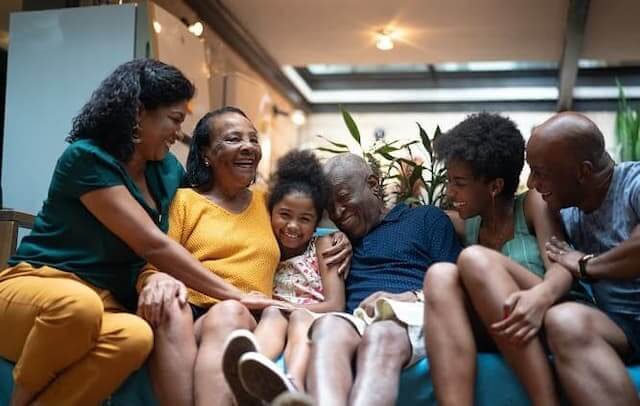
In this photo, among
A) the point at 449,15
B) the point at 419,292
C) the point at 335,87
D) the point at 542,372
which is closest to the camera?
the point at 542,372

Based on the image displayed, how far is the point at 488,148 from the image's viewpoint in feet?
5.95

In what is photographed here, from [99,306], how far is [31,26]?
6.03 ft

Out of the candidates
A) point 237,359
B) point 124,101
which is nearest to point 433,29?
point 124,101

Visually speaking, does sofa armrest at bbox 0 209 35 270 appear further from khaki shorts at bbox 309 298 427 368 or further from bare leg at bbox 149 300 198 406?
khaki shorts at bbox 309 298 427 368

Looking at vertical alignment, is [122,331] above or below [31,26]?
below

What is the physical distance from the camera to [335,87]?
238 inches

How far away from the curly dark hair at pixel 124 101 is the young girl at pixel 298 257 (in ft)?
1.35

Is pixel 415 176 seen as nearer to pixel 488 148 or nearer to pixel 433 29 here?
pixel 488 148

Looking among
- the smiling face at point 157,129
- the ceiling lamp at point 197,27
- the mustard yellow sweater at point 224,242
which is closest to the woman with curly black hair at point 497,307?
the mustard yellow sweater at point 224,242

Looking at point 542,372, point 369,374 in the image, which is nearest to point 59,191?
point 369,374

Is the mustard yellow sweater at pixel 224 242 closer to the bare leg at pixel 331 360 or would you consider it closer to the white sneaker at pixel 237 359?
the bare leg at pixel 331 360

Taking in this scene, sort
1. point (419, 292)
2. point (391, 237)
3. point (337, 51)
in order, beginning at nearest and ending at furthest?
point (419, 292), point (391, 237), point (337, 51)

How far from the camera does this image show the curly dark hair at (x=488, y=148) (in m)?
1.80

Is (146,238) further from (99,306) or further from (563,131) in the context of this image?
(563,131)
